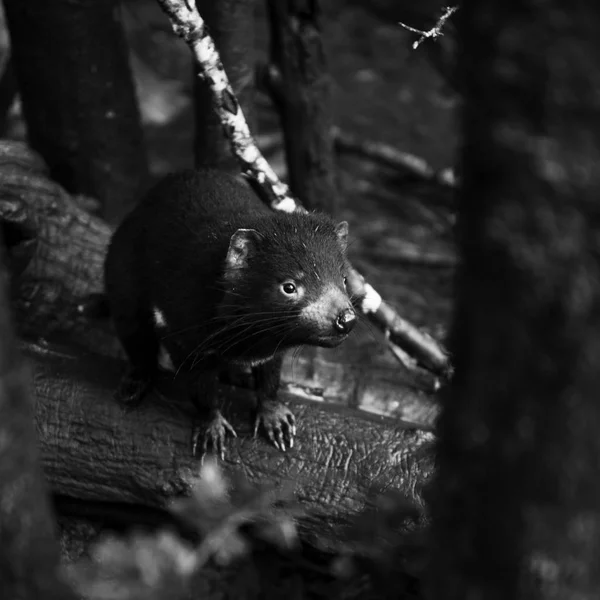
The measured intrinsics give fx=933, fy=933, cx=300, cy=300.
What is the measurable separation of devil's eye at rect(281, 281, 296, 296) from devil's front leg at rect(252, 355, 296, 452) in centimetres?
50

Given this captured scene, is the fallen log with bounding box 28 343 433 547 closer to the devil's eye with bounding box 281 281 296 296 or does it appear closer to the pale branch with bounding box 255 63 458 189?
the devil's eye with bounding box 281 281 296 296

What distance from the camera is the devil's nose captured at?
3.79 metres

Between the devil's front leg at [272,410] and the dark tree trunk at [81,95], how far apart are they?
2107 millimetres

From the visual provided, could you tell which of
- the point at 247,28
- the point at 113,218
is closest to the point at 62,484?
the point at 113,218

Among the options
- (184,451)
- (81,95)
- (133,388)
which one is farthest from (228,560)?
(81,95)

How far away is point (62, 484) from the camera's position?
4.29 meters

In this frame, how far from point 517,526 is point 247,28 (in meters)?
4.28

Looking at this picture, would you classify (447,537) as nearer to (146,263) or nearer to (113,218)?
(146,263)

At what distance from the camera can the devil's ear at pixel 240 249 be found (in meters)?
3.97

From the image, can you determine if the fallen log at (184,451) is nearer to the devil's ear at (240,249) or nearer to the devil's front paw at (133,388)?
the devil's front paw at (133,388)

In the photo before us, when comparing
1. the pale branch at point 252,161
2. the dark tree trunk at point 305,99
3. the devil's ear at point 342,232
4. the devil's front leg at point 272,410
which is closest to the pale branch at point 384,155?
the dark tree trunk at point 305,99

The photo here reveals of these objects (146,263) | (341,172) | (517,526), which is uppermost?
(517,526)

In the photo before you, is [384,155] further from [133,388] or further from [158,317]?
[133,388]

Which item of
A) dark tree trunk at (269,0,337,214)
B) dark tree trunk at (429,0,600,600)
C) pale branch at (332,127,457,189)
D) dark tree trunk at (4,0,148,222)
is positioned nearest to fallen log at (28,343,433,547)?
dark tree trunk at (4,0,148,222)
